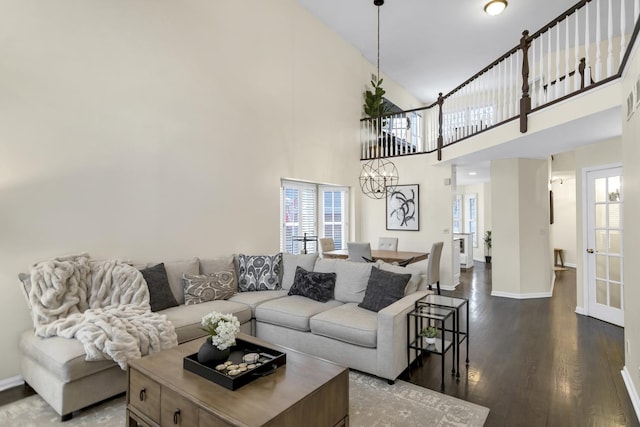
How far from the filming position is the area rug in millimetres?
2371

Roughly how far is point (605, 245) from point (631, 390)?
2757 millimetres

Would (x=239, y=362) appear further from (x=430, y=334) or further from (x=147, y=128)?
(x=147, y=128)

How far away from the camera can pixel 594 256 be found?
4.91m

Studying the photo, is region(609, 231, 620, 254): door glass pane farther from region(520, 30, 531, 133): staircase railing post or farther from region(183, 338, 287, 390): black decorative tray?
region(183, 338, 287, 390): black decorative tray

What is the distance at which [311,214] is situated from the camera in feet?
22.4


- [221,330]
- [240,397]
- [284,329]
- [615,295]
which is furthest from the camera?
[615,295]

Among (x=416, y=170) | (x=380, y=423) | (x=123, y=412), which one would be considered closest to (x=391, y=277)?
(x=380, y=423)

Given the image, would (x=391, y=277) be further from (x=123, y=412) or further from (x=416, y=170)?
(x=416, y=170)

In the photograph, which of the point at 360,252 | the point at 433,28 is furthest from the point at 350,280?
the point at 433,28

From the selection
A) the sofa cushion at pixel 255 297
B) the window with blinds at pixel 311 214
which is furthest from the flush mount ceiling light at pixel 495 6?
the sofa cushion at pixel 255 297

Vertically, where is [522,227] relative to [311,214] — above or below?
below

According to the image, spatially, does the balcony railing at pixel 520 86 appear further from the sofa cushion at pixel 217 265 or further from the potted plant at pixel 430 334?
the sofa cushion at pixel 217 265

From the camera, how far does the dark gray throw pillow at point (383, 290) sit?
337 cm

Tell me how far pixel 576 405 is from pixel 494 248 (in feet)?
13.3
